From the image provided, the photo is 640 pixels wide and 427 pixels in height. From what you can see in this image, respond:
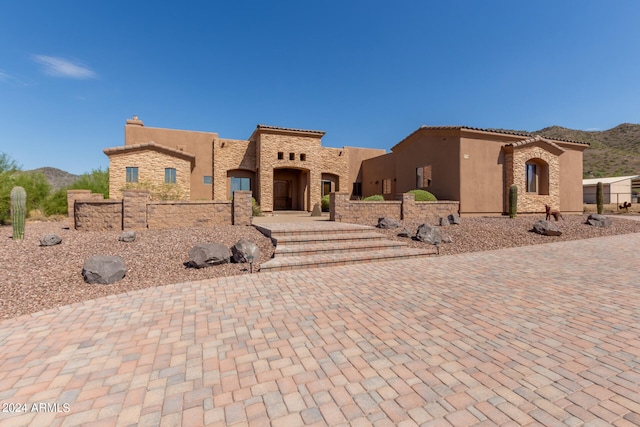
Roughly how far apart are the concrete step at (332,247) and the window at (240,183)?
50.1 ft

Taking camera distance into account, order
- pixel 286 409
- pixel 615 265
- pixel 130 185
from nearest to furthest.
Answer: pixel 286 409, pixel 615 265, pixel 130 185

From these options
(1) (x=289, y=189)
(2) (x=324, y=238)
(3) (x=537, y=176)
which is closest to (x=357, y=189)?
(1) (x=289, y=189)

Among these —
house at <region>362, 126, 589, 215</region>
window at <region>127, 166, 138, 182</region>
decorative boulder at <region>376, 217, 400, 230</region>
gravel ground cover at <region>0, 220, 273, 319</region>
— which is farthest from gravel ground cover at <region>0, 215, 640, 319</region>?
window at <region>127, 166, 138, 182</region>

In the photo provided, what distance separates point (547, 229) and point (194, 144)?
21753mm

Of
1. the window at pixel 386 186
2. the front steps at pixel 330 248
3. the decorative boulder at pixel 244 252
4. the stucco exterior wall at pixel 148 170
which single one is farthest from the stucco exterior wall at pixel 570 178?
the stucco exterior wall at pixel 148 170

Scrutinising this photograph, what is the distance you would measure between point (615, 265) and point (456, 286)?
4.93 m

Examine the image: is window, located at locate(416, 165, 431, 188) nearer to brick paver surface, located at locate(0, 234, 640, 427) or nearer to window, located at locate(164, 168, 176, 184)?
brick paver surface, located at locate(0, 234, 640, 427)

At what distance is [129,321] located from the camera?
157 inches

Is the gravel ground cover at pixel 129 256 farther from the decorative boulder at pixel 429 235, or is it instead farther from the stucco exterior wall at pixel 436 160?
the stucco exterior wall at pixel 436 160

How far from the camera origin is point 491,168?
16.0 meters

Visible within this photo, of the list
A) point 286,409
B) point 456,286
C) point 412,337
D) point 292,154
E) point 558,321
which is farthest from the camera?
point 292,154

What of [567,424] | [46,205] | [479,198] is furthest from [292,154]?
[567,424]

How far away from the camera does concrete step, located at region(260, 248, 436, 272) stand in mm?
6770

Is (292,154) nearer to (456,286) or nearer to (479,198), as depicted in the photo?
(479,198)
